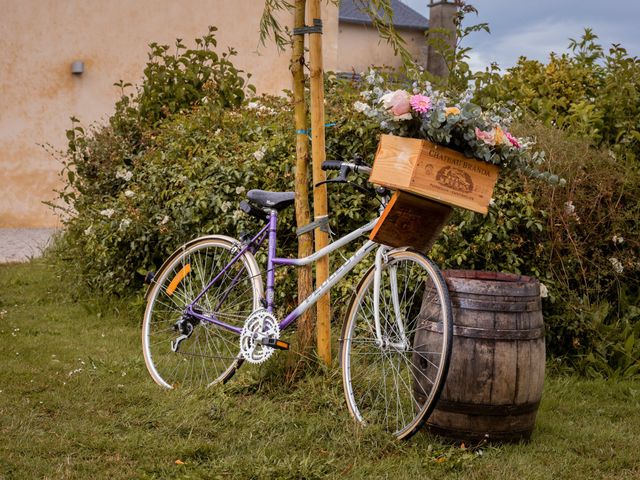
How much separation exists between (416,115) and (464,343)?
1.06 meters

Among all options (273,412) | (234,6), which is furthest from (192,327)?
(234,6)

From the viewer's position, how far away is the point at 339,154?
21.1 feet

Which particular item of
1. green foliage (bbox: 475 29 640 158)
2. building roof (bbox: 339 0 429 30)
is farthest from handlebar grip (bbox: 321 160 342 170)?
building roof (bbox: 339 0 429 30)

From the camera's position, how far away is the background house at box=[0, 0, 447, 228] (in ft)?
42.8

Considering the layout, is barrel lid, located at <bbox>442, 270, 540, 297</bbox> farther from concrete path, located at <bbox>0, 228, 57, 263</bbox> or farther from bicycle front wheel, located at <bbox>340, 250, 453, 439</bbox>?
concrete path, located at <bbox>0, 228, 57, 263</bbox>

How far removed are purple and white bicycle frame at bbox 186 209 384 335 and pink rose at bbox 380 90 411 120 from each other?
501 mm

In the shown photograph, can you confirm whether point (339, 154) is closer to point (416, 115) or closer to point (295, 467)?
point (416, 115)

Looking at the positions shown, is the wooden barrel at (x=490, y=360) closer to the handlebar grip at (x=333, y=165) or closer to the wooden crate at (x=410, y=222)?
the wooden crate at (x=410, y=222)

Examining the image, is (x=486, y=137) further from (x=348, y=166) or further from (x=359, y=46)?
(x=359, y=46)

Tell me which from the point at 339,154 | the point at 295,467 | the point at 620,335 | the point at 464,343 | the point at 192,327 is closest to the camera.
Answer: the point at 295,467

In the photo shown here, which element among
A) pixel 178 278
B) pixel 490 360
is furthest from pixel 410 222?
pixel 178 278

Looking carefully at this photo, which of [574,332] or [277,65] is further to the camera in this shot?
[277,65]

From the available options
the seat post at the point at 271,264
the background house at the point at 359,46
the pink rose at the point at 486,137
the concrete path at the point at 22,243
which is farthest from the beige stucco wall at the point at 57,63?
the background house at the point at 359,46

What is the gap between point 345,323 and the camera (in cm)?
430
